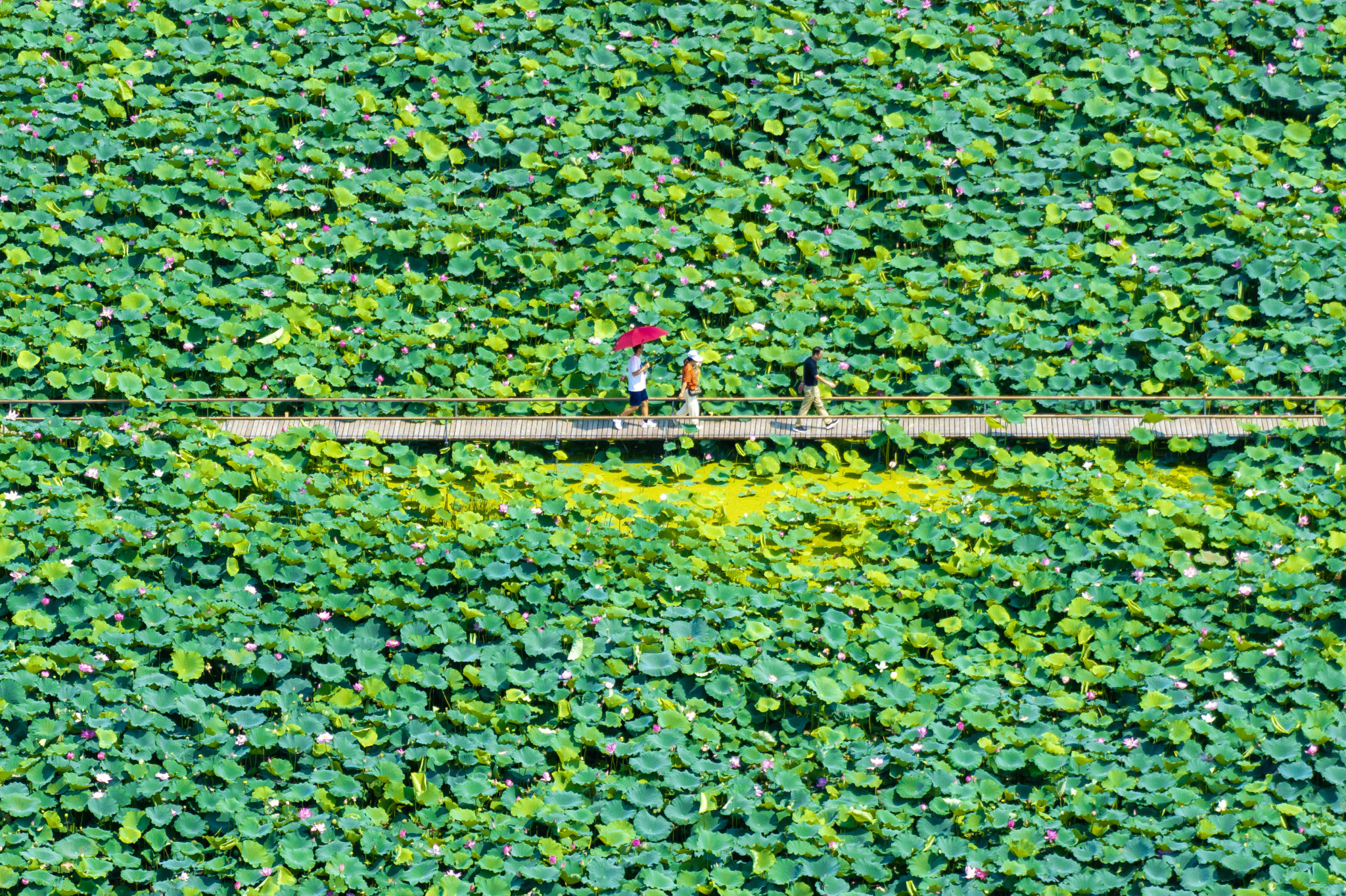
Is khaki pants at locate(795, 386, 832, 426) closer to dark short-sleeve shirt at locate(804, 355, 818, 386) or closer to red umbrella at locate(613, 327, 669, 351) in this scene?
dark short-sleeve shirt at locate(804, 355, 818, 386)

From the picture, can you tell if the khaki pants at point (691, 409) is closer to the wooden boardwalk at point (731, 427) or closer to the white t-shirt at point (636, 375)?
the wooden boardwalk at point (731, 427)

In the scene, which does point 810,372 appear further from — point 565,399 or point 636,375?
point 565,399

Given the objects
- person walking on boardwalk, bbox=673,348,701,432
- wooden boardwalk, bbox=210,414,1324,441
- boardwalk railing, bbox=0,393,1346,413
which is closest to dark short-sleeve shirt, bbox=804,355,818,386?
boardwalk railing, bbox=0,393,1346,413

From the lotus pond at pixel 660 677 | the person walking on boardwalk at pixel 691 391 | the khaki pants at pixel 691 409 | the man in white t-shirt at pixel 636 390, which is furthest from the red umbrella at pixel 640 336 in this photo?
the lotus pond at pixel 660 677

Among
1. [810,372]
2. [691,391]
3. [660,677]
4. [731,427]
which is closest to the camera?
[660,677]

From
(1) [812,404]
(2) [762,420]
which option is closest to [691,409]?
(2) [762,420]

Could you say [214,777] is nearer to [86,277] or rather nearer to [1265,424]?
[86,277]

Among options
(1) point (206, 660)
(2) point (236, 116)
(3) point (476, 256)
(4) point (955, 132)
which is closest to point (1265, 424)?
(4) point (955, 132)
